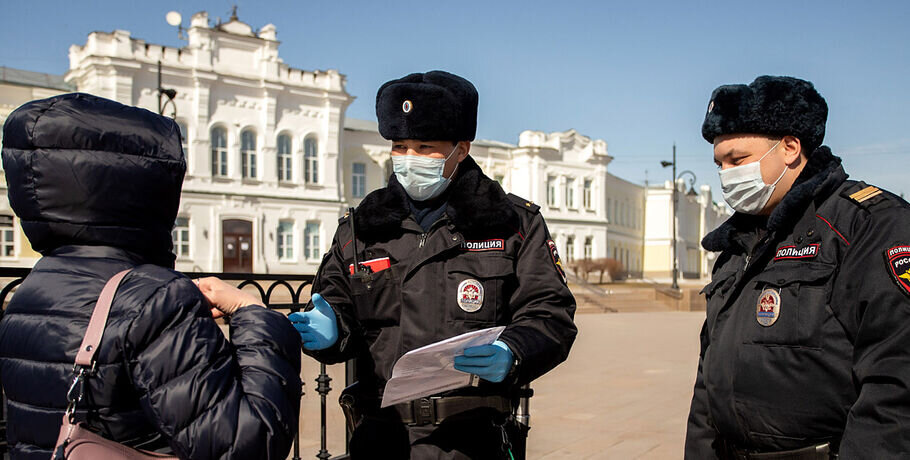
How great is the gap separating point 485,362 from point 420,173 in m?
0.93

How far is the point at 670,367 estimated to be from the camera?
11.7m

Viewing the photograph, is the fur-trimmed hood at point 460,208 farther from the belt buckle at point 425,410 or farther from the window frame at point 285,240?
the window frame at point 285,240

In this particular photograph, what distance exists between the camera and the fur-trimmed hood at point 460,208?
2.79 m

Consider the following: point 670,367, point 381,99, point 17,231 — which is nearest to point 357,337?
point 381,99

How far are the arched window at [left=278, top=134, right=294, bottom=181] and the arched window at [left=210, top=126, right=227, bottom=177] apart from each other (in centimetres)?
291

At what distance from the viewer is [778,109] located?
256cm

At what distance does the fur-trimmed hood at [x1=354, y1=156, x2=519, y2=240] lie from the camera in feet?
9.17

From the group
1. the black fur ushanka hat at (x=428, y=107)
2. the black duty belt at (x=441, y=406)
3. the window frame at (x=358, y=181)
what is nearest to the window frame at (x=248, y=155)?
the window frame at (x=358, y=181)

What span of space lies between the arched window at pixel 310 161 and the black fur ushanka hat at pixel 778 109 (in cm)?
3640

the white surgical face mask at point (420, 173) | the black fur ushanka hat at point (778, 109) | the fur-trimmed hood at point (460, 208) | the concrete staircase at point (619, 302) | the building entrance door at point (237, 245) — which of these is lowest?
the concrete staircase at point (619, 302)

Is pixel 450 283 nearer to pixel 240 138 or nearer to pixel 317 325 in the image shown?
pixel 317 325

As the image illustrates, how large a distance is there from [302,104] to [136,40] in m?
8.40

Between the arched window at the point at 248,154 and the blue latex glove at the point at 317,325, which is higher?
the arched window at the point at 248,154

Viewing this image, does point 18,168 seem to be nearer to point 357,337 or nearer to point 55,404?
point 55,404
